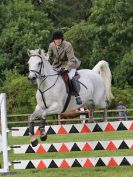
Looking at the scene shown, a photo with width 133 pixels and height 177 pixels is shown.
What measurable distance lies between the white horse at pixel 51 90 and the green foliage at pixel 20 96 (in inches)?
735

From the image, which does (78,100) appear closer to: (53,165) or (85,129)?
(85,129)

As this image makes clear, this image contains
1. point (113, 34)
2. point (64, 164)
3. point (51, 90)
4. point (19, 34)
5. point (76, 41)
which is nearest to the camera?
point (64, 164)

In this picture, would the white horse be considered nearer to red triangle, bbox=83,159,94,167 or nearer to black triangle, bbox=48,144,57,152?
black triangle, bbox=48,144,57,152

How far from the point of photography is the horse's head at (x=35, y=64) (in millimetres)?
9499

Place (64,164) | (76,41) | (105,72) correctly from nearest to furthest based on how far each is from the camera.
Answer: (64,164), (105,72), (76,41)

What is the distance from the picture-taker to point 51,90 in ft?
33.7

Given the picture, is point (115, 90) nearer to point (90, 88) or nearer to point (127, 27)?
point (127, 27)

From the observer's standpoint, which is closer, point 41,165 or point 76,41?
point 41,165

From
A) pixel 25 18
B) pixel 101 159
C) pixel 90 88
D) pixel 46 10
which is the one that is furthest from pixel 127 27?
pixel 101 159

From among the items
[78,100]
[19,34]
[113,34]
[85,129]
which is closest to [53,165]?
[85,129]

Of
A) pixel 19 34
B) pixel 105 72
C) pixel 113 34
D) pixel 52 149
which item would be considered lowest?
pixel 19 34

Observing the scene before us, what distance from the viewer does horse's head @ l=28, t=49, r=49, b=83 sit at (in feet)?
31.2

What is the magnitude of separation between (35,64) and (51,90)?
77 centimetres

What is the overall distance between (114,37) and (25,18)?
767 centimetres
